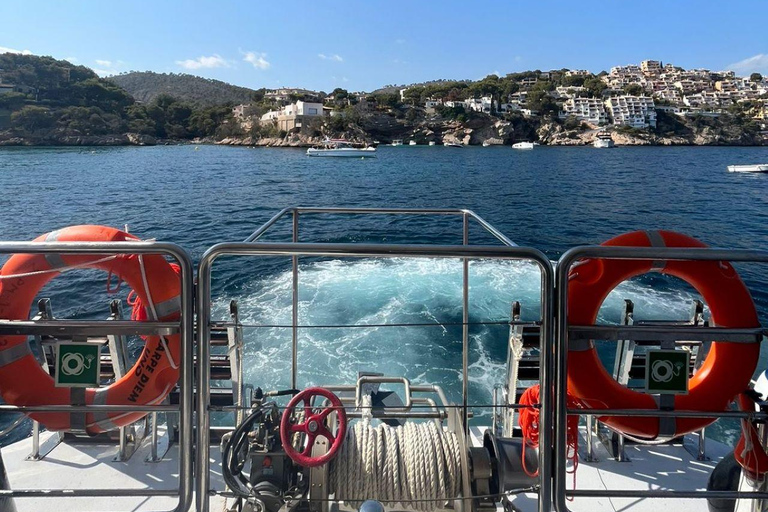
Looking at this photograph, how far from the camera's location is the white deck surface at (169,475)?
2.17m

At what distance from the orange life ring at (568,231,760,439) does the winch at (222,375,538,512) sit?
1.44 feet

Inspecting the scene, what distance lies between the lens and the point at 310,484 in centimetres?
177

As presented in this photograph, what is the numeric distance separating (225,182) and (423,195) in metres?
13.7

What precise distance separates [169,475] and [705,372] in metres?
2.35

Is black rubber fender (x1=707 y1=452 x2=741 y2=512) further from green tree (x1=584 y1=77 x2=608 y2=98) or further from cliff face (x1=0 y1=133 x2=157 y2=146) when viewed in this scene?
green tree (x1=584 y1=77 x2=608 y2=98)

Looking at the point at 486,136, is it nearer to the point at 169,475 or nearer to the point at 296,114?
the point at 296,114

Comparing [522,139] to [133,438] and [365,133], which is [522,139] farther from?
[133,438]

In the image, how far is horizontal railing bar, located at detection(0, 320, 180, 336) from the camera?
139 cm

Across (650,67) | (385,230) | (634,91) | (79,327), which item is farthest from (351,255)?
(650,67)

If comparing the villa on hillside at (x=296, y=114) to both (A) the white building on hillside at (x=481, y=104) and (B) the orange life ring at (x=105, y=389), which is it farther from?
(B) the orange life ring at (x=105, y=389)

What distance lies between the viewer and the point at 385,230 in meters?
16.1

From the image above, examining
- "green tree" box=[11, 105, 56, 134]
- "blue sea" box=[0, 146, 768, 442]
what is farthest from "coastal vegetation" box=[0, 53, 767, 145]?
"blue sea" box=[0, 146, 768, 442]

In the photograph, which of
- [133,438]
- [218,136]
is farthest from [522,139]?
[133,438]

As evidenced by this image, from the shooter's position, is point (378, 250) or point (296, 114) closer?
point (378, 250)
